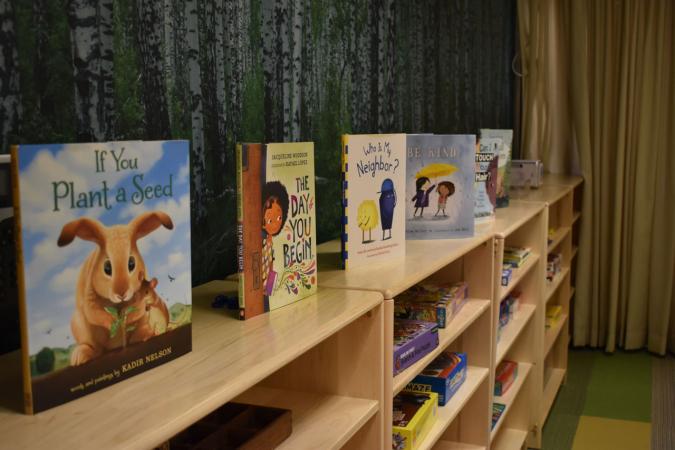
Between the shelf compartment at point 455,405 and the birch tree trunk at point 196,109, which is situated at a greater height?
the birch tree trunk at point 196,109

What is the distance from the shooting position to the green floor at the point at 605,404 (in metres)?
3.30

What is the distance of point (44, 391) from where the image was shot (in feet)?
2.73

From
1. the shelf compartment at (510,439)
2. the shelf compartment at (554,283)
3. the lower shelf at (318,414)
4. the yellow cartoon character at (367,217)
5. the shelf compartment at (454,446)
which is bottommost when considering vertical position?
the shelf compartment at (510,439)

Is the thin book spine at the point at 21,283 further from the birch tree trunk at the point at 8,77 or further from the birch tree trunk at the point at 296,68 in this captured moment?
the birch tree trunk at the point at 296,68

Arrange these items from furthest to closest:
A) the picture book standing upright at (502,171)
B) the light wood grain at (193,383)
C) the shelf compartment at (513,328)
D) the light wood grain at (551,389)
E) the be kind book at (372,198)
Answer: the light wood grain at (551,389)
the picture book standing upright at (502,171)
the shelf compartment at (513,328)
the be kind book at (372,198)
the light wood grain at (193,383)

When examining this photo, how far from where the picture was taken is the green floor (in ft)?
10.8

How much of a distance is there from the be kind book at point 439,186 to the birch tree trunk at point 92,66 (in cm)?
91

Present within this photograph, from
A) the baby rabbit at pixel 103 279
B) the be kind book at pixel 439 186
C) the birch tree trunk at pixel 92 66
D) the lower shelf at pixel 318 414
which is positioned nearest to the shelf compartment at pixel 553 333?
the be kind book at pixel 439 186

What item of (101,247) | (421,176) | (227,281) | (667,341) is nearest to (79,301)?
(101,247)

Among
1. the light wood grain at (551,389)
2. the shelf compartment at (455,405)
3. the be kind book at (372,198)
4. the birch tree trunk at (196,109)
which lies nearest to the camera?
the birch tree trunk at (196,109)

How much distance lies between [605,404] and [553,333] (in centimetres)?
47

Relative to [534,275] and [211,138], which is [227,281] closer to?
[211,138]

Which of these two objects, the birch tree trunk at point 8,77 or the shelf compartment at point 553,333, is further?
the shelf compartment at point 553,333

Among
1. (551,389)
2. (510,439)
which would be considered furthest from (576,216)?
(510,439)
